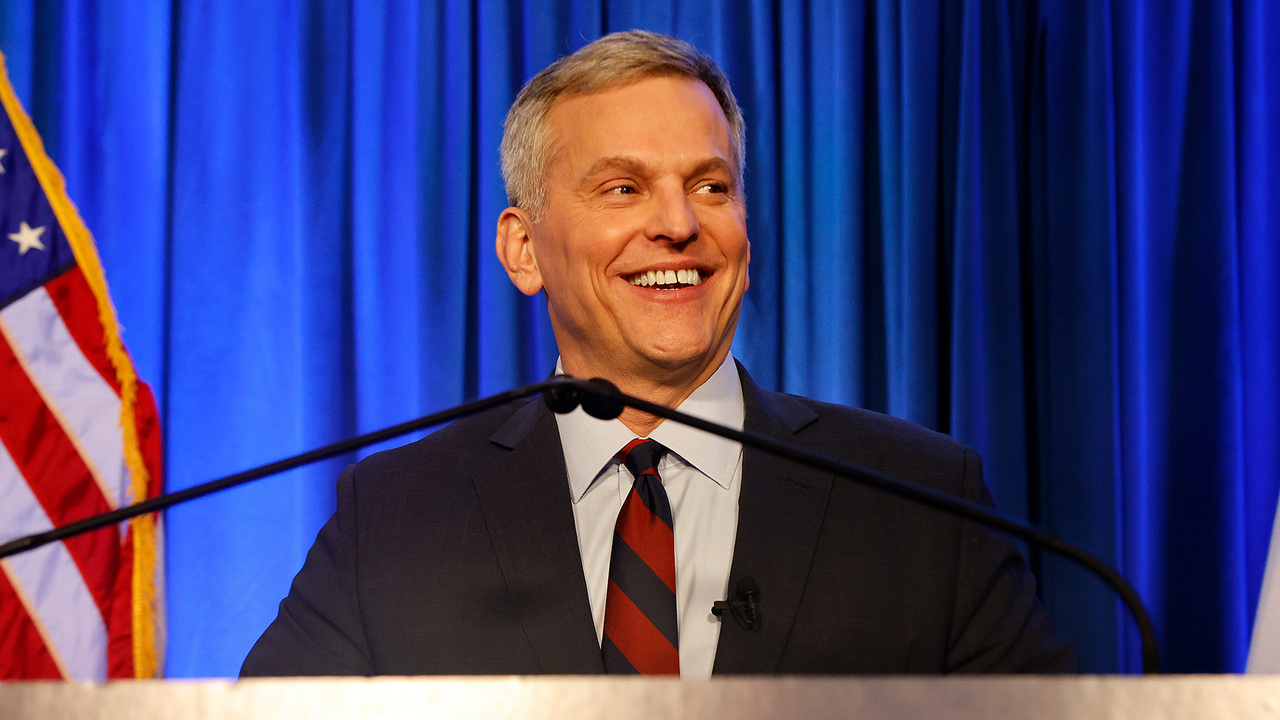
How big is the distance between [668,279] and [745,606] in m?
0.50

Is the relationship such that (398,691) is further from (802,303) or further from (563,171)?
(802,303)

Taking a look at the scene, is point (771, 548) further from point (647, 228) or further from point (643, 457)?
point (647, 228)

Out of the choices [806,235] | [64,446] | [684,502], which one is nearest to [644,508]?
[684,502]

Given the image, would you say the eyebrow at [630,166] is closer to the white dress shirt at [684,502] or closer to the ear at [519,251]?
the ear at [519,251]

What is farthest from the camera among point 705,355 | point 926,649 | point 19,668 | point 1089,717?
point 19,668

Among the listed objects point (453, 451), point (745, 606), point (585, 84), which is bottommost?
point (745, 606)

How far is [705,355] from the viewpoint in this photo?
1430mm

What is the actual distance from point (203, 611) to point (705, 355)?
1402mm

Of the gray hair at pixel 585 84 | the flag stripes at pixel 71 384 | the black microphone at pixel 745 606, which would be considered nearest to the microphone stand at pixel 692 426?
the black microphone at pixel 745 606

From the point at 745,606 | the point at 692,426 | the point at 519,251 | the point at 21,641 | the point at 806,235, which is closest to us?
the point at 692,426

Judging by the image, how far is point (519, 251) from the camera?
1.58m

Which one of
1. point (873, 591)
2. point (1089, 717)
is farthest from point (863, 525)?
point (1089, 717)

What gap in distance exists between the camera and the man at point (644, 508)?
1215mm

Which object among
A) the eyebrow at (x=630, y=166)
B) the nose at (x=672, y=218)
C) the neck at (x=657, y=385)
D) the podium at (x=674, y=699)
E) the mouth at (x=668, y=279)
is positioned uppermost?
the eyebrow at (x=630, y=166)
